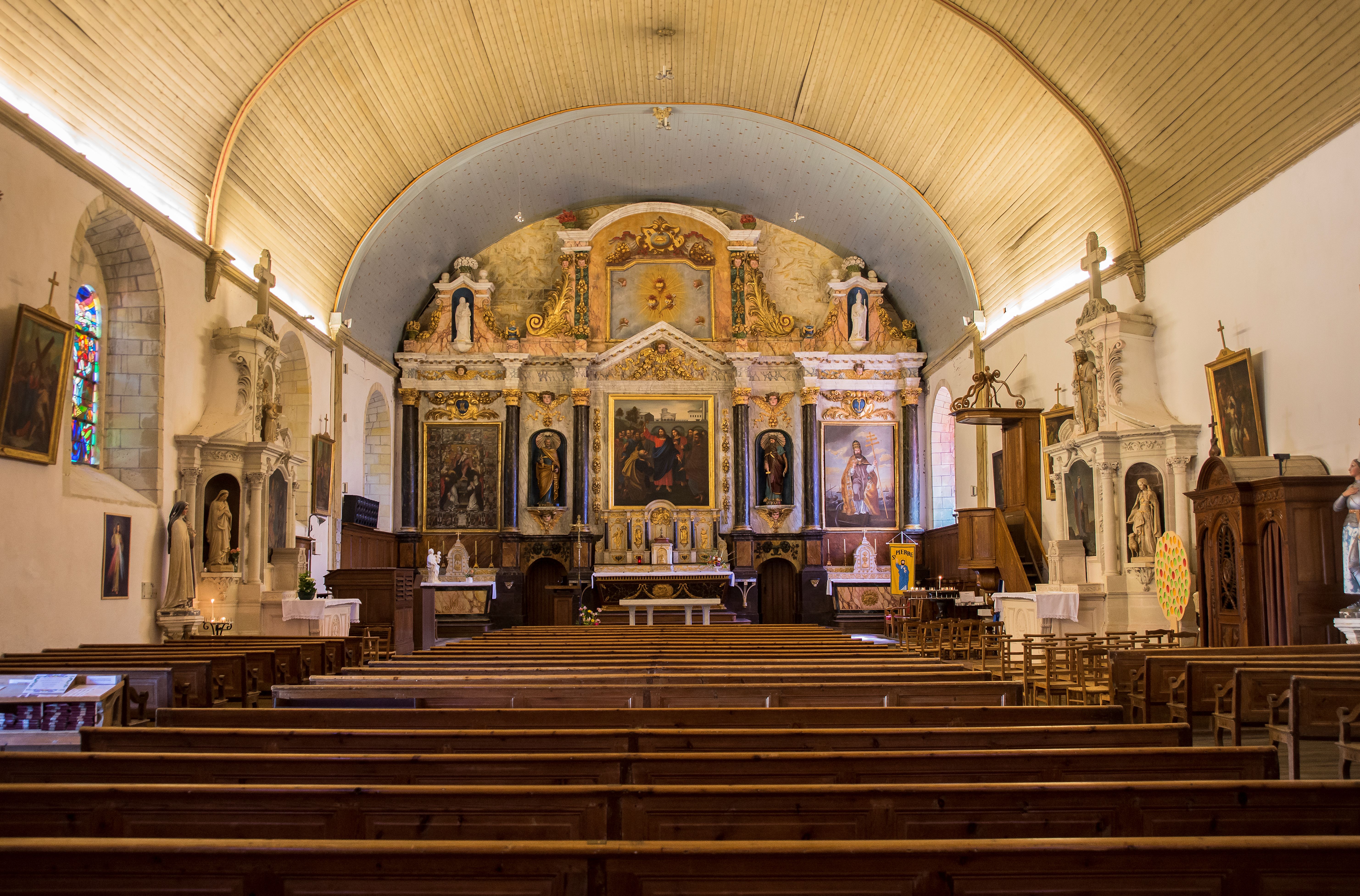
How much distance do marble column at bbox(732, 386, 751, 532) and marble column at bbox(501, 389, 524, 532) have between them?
483 centimetres

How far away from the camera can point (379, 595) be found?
50.1 feet

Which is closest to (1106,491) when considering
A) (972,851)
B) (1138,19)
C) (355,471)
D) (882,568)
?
(1138,19)

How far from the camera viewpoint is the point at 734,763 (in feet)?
11.2

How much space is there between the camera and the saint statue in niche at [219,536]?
1304 centimetres

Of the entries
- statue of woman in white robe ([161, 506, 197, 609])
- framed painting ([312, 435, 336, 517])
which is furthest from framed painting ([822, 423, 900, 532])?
statue of woman in white robe ([161, 506, 197, 609])

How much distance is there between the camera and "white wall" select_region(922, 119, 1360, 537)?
9.56 m

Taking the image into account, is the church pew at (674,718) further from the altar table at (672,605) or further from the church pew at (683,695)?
the altar table at (672,605)

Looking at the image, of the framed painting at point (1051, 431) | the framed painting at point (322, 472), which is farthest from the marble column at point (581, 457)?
the framed painting at point (1051, 431)

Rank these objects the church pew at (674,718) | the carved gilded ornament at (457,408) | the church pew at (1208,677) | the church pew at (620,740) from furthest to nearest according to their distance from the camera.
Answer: the carved gilded ornament at (457,408) < the church pew at (1208,677) < the church pew at (674,718) < the church pew at (620,740)

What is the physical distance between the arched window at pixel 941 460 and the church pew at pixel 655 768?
19021 mm

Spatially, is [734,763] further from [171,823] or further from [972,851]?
[171,823]

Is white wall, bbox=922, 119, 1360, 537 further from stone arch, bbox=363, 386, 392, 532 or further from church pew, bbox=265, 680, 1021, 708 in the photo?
stone arch, bbox=363, 386, 392, 532

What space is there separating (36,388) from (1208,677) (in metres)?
10.5

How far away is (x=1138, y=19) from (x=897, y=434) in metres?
12.2
